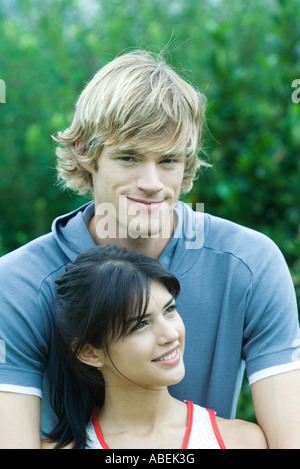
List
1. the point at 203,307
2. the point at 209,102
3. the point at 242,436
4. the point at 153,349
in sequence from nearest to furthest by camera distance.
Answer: the point at 153,349 → the point at 242,436 → the point at 203,307 → the point at 209,102

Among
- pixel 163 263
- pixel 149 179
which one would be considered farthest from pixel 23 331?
pixel 149 179

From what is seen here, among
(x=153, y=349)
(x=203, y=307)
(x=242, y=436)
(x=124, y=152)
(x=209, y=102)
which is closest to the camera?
(x=153, y=349)

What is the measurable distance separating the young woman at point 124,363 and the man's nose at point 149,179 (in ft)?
0.72

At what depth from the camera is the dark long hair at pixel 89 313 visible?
2295 mm

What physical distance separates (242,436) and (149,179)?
86cm

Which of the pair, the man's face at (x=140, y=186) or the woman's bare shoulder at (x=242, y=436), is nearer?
the woman's bare shoulder at (x=242, y=436)

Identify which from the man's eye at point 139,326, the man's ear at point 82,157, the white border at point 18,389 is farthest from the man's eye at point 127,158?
the white border at point 18,389

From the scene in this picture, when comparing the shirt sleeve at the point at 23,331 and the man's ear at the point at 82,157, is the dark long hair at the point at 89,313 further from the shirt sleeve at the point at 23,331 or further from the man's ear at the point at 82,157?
the man's ear at the point at 82,157

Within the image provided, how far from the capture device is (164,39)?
4801 millimetres

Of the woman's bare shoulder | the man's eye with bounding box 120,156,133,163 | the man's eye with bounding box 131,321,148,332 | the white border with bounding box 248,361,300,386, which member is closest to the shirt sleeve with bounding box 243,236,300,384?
the white border with bounding box 248,361,300,386

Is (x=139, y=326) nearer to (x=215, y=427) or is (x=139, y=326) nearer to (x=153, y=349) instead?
(x=153, y=349)

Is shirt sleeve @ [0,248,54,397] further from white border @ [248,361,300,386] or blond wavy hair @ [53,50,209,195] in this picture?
white border @ [248,361,300,386]

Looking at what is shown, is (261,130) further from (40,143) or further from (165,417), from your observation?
(165,417)

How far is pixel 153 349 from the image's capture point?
2.27 meters
